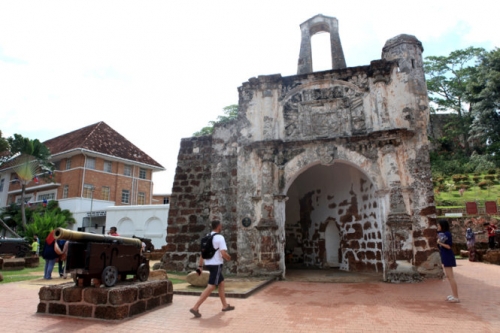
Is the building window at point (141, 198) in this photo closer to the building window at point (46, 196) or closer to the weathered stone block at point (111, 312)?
the building window at point (46, 196)

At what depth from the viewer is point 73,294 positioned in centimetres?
511

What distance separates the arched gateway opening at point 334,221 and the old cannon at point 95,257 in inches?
272

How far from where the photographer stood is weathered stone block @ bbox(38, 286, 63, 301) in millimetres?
5211

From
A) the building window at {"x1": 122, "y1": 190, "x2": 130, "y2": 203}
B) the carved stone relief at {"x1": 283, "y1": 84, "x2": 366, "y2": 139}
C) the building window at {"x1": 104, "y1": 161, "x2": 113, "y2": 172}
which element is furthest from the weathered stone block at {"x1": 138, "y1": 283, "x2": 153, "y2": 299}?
the building window at {"x1": 122, "y1": 190, "x2": 130, "y2": 203}

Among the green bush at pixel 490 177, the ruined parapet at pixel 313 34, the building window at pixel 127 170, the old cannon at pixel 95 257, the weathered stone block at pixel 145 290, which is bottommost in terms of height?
the weathered stone block at pixel 145 290

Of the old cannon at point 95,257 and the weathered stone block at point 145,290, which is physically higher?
the old cannon at point 95,257

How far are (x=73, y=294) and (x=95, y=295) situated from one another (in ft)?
1.36

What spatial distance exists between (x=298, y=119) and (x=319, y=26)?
4.12 meters

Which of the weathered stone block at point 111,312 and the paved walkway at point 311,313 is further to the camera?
the weathered stone block at point 111,312

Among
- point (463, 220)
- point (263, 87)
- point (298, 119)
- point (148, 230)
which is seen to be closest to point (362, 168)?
point (298, 119)

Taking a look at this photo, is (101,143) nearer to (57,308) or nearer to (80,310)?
(57,308)

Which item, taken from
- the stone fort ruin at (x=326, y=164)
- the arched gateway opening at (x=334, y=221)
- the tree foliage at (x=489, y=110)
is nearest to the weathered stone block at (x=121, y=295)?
the stone fort ruin at (x=326, y=164)

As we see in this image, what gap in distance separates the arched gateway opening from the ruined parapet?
347cm

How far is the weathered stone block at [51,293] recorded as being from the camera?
17.1 feet
